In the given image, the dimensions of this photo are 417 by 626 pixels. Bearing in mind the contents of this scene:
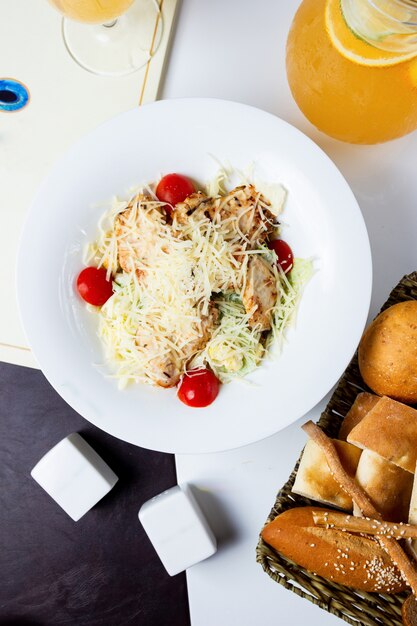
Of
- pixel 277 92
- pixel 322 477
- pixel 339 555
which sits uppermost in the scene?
pixel 277 92

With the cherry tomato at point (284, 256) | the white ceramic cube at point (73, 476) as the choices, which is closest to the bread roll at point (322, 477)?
the cherry tomato at point (284, 256)

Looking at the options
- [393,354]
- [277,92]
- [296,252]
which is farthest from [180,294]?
[277,92]

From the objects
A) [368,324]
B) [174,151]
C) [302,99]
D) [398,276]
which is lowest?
[368,324]

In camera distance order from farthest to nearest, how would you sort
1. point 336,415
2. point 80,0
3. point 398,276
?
point 398,276 → point 336,415 → point 80,0

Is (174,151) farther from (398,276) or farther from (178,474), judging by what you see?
(178,474)

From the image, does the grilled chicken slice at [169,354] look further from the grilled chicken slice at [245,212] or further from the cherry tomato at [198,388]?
the grilled chicken slice at [245,212]

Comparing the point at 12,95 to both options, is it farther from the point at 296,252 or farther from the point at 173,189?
the point at 296,252

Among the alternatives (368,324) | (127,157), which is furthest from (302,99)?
(368,324)
